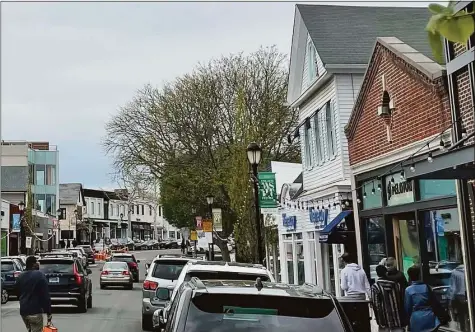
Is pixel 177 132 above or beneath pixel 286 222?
above

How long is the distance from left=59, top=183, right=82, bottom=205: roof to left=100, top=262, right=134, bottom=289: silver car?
59.4 meters

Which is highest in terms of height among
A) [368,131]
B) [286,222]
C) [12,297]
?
[368,131]

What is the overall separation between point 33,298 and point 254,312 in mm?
7362

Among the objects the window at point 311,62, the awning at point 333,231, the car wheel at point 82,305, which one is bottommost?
the car wheel at point 82,305

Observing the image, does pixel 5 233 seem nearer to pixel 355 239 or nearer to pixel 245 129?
pixel 245 129

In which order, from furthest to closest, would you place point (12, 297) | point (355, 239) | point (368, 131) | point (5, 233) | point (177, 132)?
point (5, 233) < point (177, 132) < point (12, 297) < point (355, 239) < point (368, 131)

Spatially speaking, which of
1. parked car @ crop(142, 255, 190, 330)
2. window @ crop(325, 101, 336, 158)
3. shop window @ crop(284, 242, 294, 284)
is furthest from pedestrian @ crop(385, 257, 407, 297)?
shop window @ crop(284, 242, 294, 284)

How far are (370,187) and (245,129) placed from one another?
1199cm

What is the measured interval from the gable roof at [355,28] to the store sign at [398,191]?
5584 millimetres

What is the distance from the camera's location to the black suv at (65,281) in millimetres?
20938

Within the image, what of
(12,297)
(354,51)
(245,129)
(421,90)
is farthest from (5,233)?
(421,90)

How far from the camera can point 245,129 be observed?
2841 cm

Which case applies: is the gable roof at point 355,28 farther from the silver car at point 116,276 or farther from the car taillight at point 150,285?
the silver car at point 116,276

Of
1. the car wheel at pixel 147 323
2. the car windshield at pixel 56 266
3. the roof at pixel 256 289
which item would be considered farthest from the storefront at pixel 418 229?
the car windshield at pixel 56 266
